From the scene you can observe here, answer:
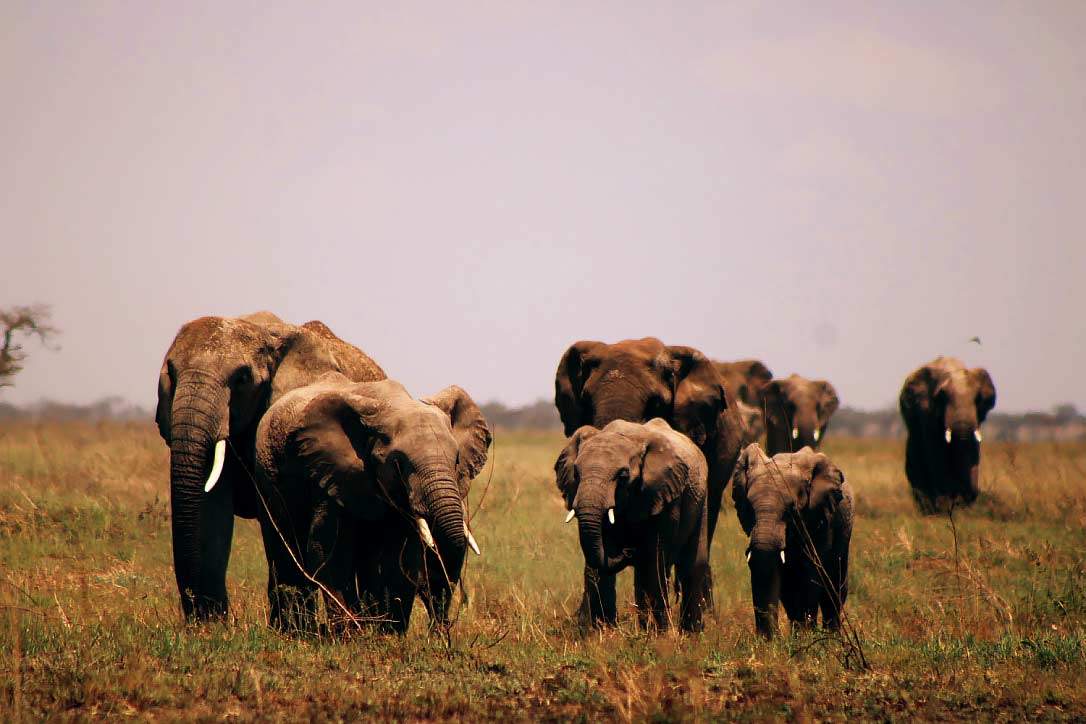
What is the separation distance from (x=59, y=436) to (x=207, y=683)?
761 inches

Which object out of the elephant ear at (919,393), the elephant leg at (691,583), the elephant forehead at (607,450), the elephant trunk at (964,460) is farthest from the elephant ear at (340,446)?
the elephant ear at (919,393)

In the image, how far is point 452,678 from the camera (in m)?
8.86

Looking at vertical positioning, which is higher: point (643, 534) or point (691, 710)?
point (643, 534)

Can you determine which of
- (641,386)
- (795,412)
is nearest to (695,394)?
(641,386)

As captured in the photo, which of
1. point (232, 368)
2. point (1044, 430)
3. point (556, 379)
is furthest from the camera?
point (1044, 430)

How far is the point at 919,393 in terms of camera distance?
24.9 m

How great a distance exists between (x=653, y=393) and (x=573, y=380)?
4.00 ft

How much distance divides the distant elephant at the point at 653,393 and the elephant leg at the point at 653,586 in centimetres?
202

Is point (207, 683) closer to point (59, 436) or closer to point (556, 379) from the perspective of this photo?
point (556, 379)

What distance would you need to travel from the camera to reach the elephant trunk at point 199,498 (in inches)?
441

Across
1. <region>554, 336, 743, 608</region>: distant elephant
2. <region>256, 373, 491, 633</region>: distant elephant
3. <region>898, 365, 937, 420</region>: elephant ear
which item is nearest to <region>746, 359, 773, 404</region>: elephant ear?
<region>898, 365, 937, 420</region>: elephant ear

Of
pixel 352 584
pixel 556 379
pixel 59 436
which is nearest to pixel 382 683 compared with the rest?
pixel 352 584

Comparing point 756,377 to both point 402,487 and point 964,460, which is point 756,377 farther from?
point 402,487

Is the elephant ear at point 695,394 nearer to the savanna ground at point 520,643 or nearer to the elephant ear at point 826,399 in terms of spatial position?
the savanna ground at point 520,643
